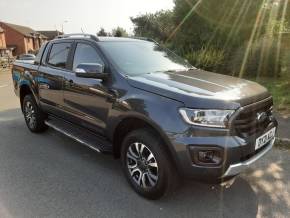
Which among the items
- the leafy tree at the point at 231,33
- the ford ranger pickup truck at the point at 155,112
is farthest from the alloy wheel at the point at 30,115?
the leafy tree at the point at 231,33

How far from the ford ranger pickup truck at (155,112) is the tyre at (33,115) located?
735 mm

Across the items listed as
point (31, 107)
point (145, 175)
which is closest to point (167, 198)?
point (145, 175)

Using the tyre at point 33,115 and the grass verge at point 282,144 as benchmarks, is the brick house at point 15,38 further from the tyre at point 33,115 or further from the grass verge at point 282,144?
the grass verge at point 282,144

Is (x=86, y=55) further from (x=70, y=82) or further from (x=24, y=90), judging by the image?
(x=24, y=90)

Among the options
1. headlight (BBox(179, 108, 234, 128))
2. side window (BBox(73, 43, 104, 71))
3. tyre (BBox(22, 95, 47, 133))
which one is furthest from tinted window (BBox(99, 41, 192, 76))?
tyre (BBox(22, 95, 47, 133))

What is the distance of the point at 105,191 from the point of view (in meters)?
3.83

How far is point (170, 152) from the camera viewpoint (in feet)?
10.8

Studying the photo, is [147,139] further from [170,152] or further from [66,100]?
[66,100]

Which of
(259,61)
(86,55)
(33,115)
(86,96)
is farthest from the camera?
(259,61)

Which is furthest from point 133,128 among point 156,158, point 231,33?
point 231,33

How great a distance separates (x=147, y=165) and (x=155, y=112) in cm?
66

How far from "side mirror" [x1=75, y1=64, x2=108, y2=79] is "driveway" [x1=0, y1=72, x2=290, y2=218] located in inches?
53.1

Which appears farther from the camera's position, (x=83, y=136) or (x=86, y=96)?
(x=83, y=136)

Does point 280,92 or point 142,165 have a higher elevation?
point 142,165
